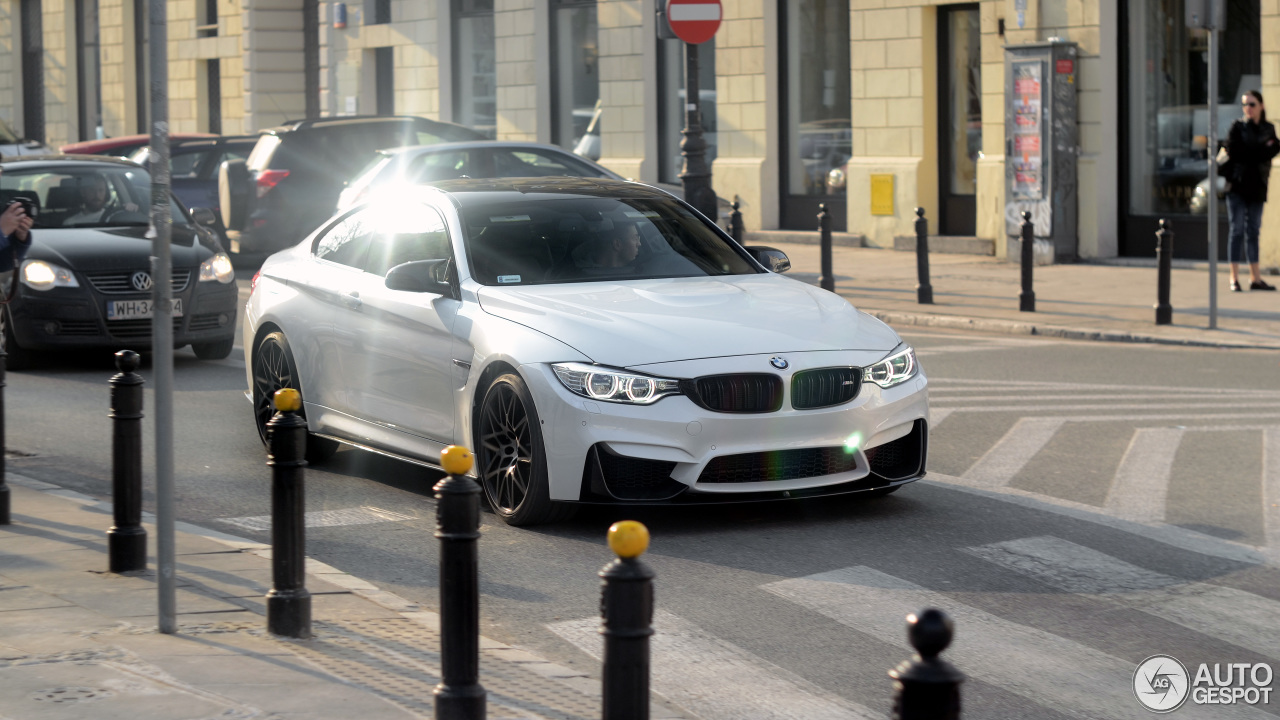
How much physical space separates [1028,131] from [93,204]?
35.8ft

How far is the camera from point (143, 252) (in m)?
13.1

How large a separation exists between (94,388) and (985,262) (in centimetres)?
1174

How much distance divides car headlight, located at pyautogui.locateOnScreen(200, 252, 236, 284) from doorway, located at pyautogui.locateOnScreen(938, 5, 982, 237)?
1146 centimetres

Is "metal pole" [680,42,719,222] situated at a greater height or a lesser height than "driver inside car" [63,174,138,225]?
greater

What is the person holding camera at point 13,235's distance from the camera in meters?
7.38

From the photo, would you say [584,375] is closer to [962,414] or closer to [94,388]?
[962,414]

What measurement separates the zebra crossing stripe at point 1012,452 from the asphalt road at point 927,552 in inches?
0.9

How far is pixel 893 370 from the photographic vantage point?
24.7 feet

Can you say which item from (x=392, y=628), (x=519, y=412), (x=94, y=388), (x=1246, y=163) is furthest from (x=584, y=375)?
(x=1246, y=163)

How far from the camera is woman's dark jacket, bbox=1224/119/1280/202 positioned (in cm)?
1659

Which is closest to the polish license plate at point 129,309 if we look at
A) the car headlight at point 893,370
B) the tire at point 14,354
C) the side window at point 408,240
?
the tire at point 14,354

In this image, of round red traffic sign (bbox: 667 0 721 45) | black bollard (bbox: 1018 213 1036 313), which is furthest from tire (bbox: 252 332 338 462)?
round red traffic sign (bbox: 667 0 721 45)

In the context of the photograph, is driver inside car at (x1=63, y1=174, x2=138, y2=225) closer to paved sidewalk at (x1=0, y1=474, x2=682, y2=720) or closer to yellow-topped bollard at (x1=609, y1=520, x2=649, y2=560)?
paved sidewalk at (x1=0, y1=474, x2=682, y2=720)

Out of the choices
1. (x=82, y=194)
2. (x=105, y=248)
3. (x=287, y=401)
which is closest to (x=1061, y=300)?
(x=105, y=248)
